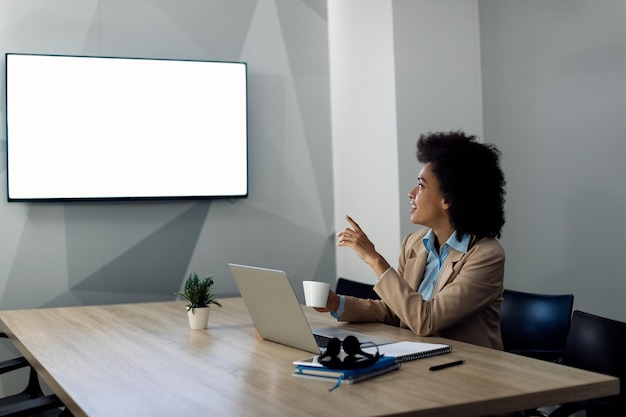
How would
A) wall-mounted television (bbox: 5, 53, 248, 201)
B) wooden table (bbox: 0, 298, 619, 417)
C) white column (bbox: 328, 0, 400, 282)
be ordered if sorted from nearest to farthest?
1. wooden table (bbox: 0, 298, 619, 417)
2. wall-mounted television (bbox: 5, 53, 248, 201)
3. white column (bbox: 328, 0, 400, 282)

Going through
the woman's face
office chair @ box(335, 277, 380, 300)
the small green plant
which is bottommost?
office chair @ box(335, 277, 380, 300)

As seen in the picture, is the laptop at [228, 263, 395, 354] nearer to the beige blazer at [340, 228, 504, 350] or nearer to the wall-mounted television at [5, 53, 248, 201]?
the beige blazer at [340, 228, 504, 350]

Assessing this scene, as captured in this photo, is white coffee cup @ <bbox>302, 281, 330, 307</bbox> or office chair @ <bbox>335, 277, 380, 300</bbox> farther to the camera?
office chair @ <bbox>335, 277, 380, 300</bbox>

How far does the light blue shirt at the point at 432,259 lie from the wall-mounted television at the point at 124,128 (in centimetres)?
214

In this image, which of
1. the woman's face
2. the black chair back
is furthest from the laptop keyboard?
the black chair back

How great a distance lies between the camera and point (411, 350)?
2.08 metres

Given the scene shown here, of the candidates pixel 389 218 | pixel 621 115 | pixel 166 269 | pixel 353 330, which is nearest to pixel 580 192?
pixel 621 115

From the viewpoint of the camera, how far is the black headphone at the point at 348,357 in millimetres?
1803

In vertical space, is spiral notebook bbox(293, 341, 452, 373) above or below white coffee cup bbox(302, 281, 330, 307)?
below

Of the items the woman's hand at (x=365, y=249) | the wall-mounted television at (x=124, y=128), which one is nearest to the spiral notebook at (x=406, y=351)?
the woman's hand at (x=365, y=249)

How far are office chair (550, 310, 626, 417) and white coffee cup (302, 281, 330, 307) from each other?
773 mm

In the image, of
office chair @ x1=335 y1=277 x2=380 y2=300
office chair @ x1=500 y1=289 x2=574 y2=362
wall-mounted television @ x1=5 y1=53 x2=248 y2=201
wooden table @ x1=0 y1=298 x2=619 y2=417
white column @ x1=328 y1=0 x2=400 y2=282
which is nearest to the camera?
wooden table @ x1=0 y1=298 x2=619 y2=417

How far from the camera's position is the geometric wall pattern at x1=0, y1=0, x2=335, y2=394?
437cm

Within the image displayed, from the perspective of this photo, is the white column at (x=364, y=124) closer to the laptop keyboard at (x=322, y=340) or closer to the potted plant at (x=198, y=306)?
the potted plant at (x=198, y=306)
